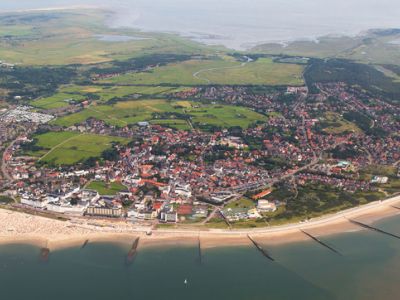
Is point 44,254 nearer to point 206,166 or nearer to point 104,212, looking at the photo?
point 104,212

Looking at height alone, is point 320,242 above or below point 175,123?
below

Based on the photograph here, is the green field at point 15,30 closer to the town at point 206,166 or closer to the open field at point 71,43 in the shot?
the open field at point 71,43

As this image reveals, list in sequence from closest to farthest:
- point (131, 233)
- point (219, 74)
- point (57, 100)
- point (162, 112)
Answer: point (131, 233)
point (162, 112)
point (57, 100)
point (219, 74)

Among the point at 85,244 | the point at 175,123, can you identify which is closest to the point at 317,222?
the point at 85,244

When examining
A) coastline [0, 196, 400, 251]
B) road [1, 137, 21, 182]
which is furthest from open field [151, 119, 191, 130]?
coastline [0, 196, 400, 251]

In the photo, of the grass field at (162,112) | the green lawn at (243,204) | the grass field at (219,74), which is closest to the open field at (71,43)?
the grass field at (219,74)

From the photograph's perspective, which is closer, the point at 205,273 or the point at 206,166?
the point at 205,273

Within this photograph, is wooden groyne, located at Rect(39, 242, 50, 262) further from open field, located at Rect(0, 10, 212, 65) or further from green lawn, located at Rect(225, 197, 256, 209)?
open field, located at Rect(0, 10, 212, 65)
